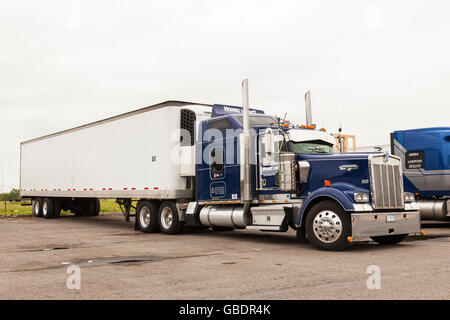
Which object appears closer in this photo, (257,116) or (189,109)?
(257,116)

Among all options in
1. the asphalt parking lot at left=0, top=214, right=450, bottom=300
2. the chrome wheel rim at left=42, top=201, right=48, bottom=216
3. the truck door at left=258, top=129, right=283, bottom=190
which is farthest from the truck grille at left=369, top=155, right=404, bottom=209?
the chrome wheel rim at left=42, top=201, right=48, bottom=216

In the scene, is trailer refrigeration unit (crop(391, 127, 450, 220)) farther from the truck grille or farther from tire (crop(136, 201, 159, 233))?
tire (crop(136, 201, 159, 233))

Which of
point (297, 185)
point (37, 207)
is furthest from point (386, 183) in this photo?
point (37, 207)

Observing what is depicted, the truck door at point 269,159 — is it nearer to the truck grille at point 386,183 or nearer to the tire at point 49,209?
the truck grille at point 386,183

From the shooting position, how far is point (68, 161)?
21.6 metres

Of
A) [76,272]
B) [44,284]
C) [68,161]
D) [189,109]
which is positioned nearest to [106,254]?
[76,272]

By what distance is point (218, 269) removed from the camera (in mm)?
8469

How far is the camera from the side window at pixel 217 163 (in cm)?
1377

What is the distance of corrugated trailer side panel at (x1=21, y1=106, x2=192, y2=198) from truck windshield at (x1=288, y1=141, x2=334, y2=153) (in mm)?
4214

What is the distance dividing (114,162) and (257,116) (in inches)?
259

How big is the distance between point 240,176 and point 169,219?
3505mm

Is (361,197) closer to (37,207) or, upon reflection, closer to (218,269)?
(218,269)

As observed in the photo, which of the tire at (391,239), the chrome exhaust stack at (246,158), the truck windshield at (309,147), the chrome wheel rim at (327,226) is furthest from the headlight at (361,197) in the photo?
the chrome exhaust stack at (246,158)
